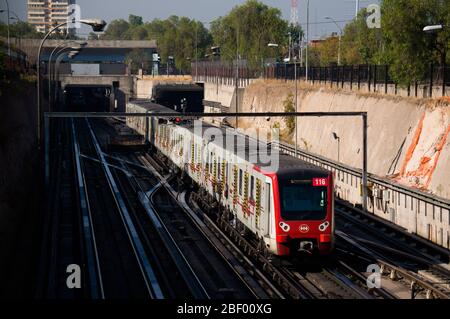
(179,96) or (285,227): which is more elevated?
(179,96)

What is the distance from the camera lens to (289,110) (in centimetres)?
5928

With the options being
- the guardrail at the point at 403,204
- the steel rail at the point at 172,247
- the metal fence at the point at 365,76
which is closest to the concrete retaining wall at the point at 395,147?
the guardrail at the point at 403,204

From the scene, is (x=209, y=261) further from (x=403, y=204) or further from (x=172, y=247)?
(x=403, y=204)

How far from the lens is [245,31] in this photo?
104 metres

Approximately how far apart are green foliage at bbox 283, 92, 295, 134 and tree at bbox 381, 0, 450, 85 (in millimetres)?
16105

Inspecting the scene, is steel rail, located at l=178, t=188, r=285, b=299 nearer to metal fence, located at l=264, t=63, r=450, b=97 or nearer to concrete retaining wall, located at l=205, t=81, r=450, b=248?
concrete retaining wall, located at l=205, t=81, r=450, b=248

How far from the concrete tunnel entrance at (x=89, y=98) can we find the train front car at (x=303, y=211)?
91952 mm

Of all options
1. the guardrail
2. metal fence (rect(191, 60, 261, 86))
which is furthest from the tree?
metal fence (rect(191, 60, 261, 86))

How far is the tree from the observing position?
40.2 metres

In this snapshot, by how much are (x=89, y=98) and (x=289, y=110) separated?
74441 millimetres

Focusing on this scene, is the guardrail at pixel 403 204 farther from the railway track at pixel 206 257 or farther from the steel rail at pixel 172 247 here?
the steel rail at pixel 172 247

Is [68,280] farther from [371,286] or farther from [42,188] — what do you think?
[42,188]

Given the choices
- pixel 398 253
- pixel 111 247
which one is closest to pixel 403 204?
pixel 398 253

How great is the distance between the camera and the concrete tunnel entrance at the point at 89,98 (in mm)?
119562
